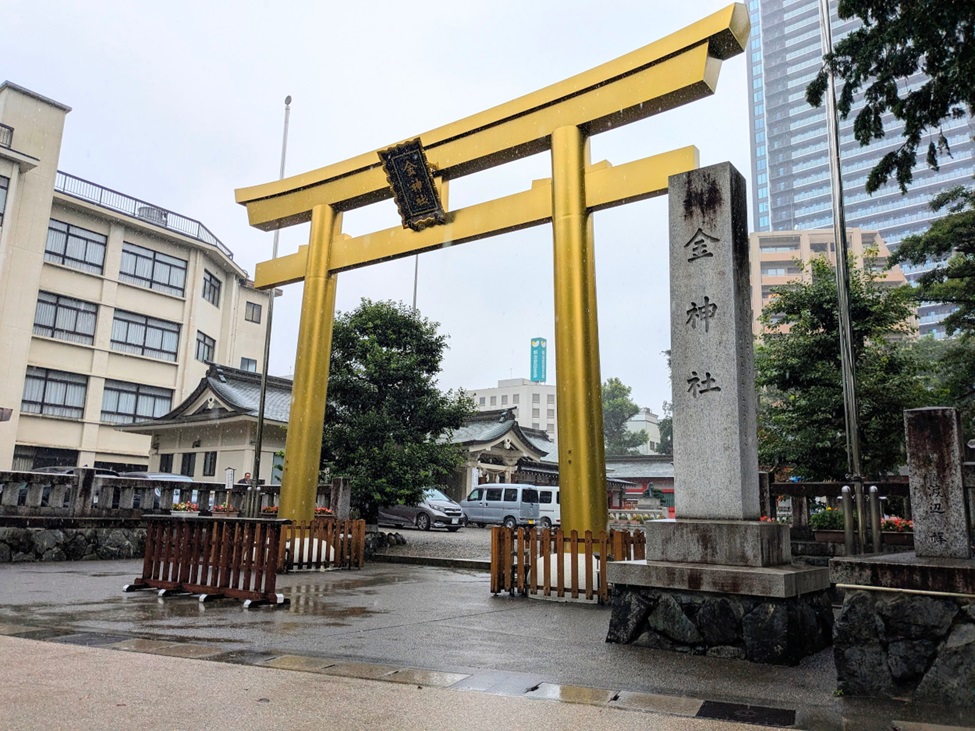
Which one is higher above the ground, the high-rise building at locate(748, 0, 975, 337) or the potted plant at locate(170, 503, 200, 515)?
the high-rise building at locate(748, 0, 975, 337)

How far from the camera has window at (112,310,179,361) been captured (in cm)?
2914

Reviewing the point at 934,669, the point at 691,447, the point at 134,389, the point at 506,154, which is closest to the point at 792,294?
the point at 506,154

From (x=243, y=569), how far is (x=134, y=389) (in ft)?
81.5

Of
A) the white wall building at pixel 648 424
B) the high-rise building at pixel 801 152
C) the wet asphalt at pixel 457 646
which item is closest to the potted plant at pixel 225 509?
the wet asphalt at pixel 457 646

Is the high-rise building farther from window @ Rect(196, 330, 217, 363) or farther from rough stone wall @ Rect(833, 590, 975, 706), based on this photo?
rough stone wall @ Rect(833, 590, 975, 706)

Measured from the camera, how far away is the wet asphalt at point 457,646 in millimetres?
3916

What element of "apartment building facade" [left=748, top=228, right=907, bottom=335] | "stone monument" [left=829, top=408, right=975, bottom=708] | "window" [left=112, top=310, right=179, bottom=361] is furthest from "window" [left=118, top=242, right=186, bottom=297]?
"apartment building facade" [left=748, top=228, right=907, bottom=335]

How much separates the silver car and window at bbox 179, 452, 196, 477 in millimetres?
7434

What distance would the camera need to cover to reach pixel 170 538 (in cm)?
844

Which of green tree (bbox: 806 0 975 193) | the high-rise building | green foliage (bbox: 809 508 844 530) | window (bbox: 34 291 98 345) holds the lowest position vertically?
green foliage (bbox: 809 508 844 530)

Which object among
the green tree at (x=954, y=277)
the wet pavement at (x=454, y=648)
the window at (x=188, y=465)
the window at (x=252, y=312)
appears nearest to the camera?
the wet pavement at (x=454, y=648)

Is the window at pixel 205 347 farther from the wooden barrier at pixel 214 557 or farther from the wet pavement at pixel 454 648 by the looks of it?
the wooden barrier at pixel 214 557

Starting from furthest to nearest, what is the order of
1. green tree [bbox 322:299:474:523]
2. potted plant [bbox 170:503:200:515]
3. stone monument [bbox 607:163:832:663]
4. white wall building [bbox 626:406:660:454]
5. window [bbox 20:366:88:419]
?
white wall building [bbox 626:406:660:454] < window [bbox 20:366:88:419] < green tree [bbox 322:299:474:523] < potted plant [bbox 170:503:200:515] < stone monument [bbox 607:163:832:663]

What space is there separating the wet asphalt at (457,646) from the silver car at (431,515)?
16410 mm
